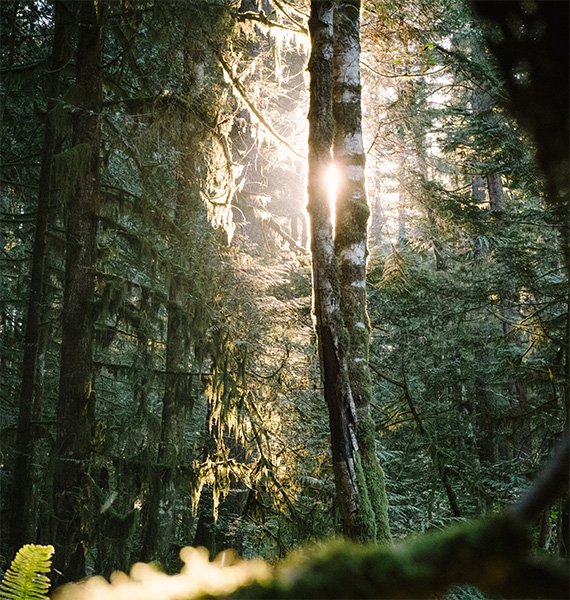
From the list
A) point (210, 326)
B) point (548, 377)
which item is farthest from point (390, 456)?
point (210, 326)

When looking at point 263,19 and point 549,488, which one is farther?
point 263,19

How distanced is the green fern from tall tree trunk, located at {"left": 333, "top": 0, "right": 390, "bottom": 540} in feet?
8.57

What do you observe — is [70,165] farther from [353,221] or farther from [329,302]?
[329,302]

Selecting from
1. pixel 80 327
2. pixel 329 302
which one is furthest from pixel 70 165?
pixel 329 302

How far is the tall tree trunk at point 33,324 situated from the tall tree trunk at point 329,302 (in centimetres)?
503

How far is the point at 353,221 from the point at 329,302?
0.92 m

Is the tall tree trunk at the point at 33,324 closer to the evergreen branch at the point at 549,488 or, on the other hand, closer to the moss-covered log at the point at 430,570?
the moss-covered log at the point at 430,570

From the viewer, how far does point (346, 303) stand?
4480 mm

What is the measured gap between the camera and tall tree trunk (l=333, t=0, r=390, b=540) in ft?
13.7

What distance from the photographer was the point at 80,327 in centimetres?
744

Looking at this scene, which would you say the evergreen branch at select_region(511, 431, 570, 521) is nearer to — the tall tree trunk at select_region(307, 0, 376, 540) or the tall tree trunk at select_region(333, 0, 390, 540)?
the tall tree trunk at select_region(307, 0, 376, 540)

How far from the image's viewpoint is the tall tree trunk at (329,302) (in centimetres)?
376

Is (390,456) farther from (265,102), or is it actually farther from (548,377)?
(265,102)

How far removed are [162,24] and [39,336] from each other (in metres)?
6.02
